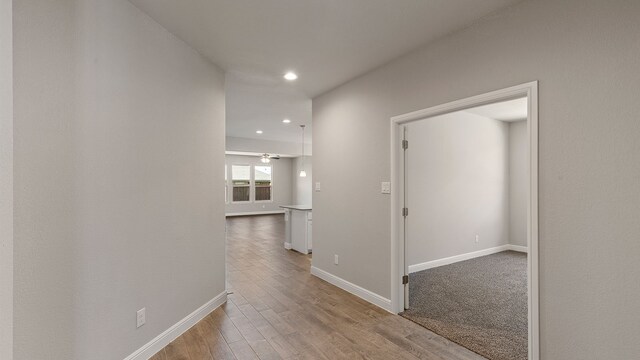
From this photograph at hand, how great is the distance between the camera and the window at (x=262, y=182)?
40.7 feet

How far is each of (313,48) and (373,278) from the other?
2.54 meters

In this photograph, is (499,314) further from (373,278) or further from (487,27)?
(487,27)

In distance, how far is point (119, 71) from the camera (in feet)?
6.63

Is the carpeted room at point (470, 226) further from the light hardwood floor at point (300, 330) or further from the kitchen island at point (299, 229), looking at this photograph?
the kitchen island at point (299, 229)

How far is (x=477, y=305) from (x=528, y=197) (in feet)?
5.66

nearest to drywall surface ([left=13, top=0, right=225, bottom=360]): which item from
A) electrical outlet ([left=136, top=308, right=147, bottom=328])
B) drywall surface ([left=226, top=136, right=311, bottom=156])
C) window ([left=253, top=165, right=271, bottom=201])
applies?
electrical outlet ([left=136, top=308, right=147, bottom=328])

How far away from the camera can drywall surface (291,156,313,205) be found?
12560 millimetres

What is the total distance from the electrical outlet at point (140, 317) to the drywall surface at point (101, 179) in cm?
4

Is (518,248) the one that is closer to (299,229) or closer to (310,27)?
(299,229)

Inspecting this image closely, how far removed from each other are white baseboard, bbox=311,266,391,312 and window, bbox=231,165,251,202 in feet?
27.0

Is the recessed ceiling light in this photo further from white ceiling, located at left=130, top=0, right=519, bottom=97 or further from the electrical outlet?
the electrical outlet

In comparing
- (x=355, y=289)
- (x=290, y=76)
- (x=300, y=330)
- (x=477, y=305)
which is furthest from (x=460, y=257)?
(x=290, y=76)

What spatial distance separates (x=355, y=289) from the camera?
3570 mm

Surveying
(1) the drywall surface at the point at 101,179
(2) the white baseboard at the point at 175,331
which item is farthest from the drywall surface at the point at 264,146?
(2) the white baseboard at the point at 175,331
